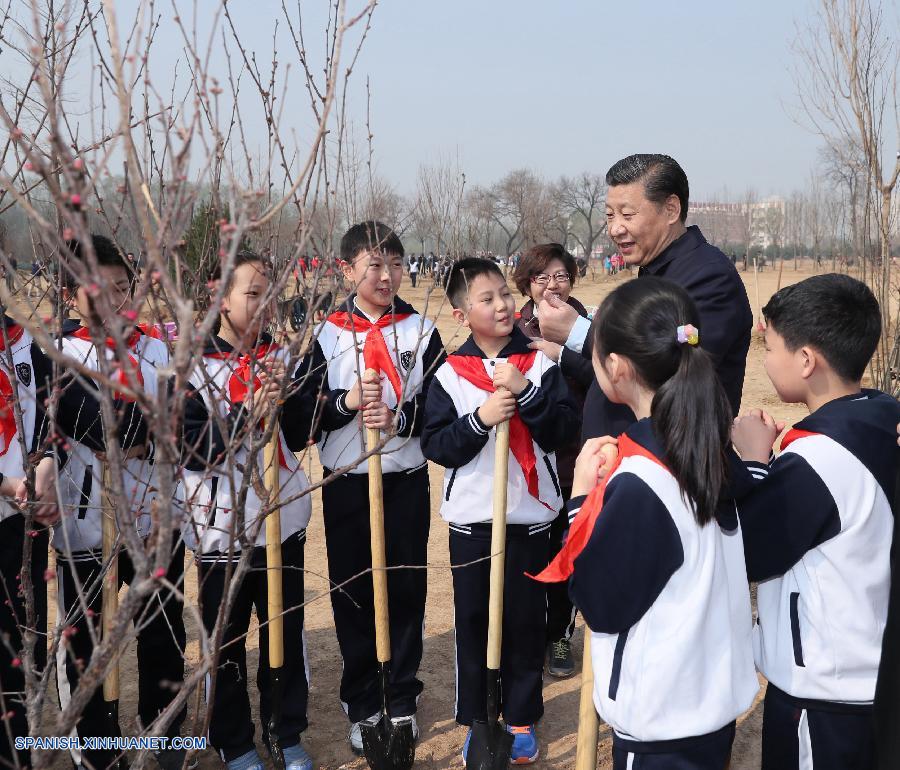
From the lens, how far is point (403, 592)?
3.52 meters

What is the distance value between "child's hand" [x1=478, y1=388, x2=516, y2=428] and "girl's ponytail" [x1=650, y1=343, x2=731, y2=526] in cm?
110

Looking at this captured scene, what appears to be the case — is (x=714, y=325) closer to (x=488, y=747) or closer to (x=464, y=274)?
(x=464, y=274)

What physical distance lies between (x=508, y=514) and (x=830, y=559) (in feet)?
4.31

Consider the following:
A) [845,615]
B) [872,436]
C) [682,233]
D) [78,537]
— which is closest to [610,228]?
[682,233]

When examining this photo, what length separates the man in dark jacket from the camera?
278 centimetres

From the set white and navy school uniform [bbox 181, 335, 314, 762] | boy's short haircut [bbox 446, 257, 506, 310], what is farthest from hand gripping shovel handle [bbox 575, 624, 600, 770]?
boy's short haircut [bbox 446, 257, 506, 310]

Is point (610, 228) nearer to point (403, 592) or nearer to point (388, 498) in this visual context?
point (388, 498)

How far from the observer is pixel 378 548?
322 cm

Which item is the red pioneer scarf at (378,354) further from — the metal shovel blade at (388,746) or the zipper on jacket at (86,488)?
the metal shovel blade at (388,746)

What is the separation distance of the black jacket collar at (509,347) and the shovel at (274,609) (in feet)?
2.73

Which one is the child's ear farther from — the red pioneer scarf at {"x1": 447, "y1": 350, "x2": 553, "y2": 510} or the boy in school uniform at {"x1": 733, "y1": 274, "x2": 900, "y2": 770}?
the red pioneer scarf at {"x1": 447, "y1": 350, "x2": 553, "y2": 510}

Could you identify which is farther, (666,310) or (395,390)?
(395,390)

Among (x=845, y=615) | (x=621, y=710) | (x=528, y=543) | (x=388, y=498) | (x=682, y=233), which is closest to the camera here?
(x=621, y=710)

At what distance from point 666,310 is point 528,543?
59.1 inches
